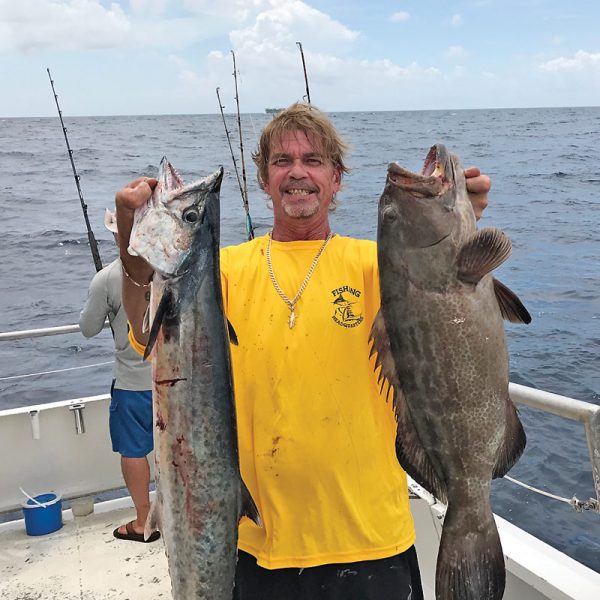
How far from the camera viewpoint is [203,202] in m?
2.27

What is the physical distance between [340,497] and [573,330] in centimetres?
1058

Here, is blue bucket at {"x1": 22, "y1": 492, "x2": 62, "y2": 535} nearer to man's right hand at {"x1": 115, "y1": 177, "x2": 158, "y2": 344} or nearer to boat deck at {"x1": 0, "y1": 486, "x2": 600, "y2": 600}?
boat deck at {"x1": 0, "y1": 486, "x2": 600, "y2": 600}

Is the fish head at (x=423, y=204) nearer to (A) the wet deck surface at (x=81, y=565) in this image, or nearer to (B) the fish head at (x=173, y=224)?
(B) the fish head at (x=173, y=224)

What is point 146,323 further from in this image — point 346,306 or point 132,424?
point 132,424

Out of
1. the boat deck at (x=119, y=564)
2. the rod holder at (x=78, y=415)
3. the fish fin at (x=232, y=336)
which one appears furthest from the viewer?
the rod holder at (x=78, y=415)

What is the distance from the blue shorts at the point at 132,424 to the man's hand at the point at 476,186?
325cm

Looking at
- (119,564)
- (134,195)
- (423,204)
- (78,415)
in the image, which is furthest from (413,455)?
(78,415)

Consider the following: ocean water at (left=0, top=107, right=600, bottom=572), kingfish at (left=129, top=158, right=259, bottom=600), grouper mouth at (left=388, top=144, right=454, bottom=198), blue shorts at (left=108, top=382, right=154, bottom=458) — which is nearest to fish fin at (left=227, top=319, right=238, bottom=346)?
kingfish at (left=129, top=158, right=259, bottom=600)

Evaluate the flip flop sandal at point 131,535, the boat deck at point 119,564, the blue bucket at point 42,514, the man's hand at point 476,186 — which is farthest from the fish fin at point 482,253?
the blue bucket at point 42,514

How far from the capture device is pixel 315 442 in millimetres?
2434

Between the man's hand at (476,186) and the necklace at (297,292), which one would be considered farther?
the necklace at (297,292)

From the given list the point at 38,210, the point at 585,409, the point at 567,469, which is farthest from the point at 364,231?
the point at 585,409

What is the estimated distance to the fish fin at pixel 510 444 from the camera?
2.21m

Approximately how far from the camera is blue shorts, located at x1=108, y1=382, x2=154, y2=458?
16.1 feet
